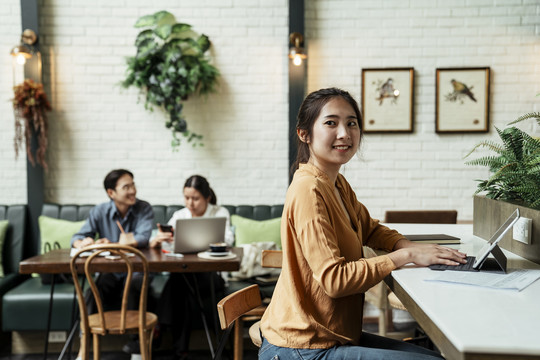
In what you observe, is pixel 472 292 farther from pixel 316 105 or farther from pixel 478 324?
pixel 316 105

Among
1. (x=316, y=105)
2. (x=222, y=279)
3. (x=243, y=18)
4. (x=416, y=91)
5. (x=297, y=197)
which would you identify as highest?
(x=243, y=18)

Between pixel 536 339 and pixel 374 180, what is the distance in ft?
12.0

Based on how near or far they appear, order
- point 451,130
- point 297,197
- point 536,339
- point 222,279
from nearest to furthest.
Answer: point 536,339
point 297,197
point 222,279
point 451,130

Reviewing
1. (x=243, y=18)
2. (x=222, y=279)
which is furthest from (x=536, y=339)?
(x=243, y=18)

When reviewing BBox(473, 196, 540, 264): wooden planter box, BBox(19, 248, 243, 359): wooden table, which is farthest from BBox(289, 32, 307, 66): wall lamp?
BBox(473, 196, 540, 264): wooden planter box

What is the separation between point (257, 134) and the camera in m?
4.64

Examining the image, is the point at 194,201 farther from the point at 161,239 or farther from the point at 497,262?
the point at 497,262

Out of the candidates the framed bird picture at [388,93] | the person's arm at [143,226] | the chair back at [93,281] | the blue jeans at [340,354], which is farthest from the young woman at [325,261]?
the framed bird picture at [388,93]

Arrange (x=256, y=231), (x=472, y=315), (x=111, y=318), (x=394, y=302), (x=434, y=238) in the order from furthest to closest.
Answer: (x=256, y=231), (x=394, y=302), (x=111, y=318), (x=434, y=238), (x=472, y=315)

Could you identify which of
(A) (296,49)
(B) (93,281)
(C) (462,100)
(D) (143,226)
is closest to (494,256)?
(B) (93,281)

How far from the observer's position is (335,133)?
1.68 m

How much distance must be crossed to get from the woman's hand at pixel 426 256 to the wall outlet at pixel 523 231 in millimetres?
288

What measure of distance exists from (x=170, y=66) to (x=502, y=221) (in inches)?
120

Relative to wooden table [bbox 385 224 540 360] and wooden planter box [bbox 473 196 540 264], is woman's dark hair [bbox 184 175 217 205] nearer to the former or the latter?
wooden planter box [bbox 473 196 540 264]
